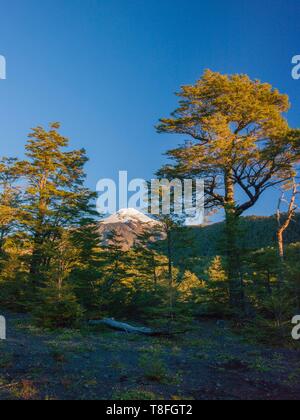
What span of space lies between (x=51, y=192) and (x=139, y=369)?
1756 cm

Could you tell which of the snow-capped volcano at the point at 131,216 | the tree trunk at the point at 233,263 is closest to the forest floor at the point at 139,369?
the tree trunk at the point at 233,263

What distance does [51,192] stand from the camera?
2322 centimetres

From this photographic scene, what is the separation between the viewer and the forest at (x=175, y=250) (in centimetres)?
1351

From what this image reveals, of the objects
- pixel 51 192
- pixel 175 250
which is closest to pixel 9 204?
pixel 51 192

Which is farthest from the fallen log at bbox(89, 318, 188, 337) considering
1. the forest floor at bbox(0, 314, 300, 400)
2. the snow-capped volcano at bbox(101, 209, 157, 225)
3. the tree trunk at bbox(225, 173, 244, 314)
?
the snow-capped volcano at bbox(101, 209, 157, 225)

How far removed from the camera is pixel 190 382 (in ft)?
23.0

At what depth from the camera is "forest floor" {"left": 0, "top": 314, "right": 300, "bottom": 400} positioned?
20.3ft

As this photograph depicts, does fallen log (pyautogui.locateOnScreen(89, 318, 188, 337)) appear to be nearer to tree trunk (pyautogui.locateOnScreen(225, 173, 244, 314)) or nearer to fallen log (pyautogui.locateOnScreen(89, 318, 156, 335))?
fallen log (pyautogui.locateOnScreen(89, 318, 156, 335))

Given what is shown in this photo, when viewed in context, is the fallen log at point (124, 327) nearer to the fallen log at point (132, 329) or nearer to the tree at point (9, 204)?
the fallen log at point (132, 329)

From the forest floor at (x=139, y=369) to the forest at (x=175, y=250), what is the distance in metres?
0.60

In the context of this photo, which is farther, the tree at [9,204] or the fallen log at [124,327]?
the tree at [9,204]

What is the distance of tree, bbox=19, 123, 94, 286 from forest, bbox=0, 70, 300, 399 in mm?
78
